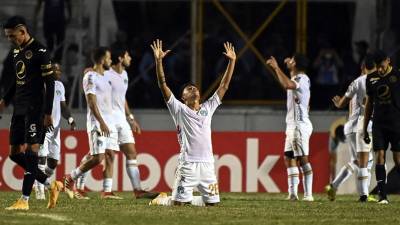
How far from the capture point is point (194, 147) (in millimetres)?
17953

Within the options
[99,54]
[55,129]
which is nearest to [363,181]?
[99,54]

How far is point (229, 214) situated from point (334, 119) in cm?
1030

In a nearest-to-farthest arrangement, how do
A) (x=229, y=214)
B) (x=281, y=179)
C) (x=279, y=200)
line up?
(x=229, y=214), (x=279, y=200), (x=281, y=179)

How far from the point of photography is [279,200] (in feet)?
68.0

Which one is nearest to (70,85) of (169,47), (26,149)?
(169,47)

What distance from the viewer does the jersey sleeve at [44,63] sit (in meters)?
16.5

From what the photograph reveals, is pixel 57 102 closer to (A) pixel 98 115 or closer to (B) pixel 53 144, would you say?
(B) pixel 53 144

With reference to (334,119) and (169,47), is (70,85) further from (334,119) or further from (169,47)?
(334,119)

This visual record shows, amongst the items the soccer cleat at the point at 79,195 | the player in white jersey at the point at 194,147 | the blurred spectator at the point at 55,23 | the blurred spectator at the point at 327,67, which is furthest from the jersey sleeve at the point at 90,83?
the blurred spectator at the point at 327,67

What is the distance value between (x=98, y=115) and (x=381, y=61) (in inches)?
160

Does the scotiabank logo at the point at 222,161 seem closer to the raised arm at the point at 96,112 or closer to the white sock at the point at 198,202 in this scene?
the raised arm at the point at 96,112

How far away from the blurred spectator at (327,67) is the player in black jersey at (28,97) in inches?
459

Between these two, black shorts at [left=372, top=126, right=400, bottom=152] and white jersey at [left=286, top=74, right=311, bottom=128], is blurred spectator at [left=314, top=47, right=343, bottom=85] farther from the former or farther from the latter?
black shorts at [left=372, top=126, right=400, bottom=152]

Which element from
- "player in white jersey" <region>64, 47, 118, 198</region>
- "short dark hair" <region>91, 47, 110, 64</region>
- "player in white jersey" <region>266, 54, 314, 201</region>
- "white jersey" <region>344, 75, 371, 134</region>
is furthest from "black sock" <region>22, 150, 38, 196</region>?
"white jersey" <region>344, 75, 371, 134</region>
